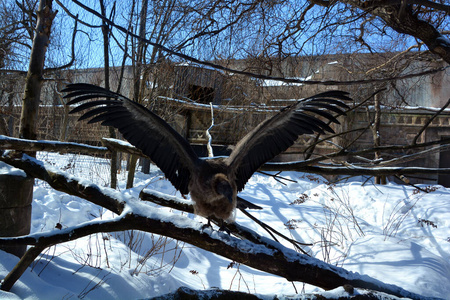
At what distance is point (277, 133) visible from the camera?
2846mm

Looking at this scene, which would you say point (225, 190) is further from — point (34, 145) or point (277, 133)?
point (34, 145)

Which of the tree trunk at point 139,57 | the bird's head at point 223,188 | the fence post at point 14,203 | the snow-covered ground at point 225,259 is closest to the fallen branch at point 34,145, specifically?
the fence post at point 14,203

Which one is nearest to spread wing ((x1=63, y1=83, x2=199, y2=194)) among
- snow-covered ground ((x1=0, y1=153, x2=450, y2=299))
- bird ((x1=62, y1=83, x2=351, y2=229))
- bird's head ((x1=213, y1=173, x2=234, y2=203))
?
bird ((x1=62, y1=83, x2=351, y2=229))

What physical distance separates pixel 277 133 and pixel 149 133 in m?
1.11

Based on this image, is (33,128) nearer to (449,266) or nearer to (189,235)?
(189,235)

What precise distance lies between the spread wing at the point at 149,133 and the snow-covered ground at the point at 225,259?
3.17 ft

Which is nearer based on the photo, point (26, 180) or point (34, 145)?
point (34, 145)

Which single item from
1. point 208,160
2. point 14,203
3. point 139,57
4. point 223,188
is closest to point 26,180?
point 14,203

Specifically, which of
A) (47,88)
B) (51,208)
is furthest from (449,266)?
(47,88)

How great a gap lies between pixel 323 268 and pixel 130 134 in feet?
5.82

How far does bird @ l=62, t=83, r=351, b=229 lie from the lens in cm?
265

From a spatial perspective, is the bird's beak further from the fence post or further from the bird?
the fence post

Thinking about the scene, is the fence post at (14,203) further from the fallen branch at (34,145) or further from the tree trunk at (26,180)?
the fallen branch at (34,145)

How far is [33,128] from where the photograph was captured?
3.36 metres
